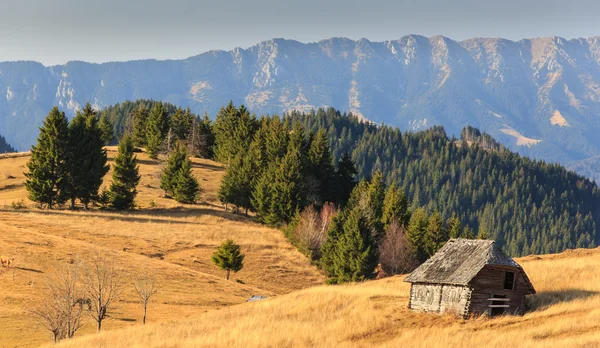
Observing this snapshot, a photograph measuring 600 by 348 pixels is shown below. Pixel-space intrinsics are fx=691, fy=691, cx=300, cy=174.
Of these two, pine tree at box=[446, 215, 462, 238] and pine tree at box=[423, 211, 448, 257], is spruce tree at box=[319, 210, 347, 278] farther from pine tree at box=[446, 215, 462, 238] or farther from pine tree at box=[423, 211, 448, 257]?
pine tree at box=[446, 215, 462, 238]

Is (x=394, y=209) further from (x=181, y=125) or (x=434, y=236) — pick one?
(x=181, y=125)

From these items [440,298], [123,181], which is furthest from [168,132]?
[440,298]

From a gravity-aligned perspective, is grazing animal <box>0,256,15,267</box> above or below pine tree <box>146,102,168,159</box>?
below

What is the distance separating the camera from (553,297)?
149 ft

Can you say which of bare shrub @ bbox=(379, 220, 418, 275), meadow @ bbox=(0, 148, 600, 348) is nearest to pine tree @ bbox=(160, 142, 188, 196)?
meadow @ bbox=(0, 148, 600, 348)

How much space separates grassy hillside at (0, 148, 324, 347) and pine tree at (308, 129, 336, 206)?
52.4 ft

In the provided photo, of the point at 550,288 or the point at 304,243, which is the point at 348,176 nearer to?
the point at 304,243

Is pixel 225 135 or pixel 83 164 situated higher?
pixel 225 135

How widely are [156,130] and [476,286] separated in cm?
9902

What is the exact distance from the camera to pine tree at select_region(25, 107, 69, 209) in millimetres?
91625

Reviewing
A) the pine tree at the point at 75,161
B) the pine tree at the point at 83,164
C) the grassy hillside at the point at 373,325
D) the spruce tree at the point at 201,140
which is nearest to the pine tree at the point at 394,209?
the pine tree at the point at 83,164

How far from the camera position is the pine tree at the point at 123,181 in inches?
3752

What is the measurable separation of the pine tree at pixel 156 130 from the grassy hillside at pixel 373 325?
266 feet

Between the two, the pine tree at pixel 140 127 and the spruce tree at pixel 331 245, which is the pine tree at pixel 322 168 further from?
the pine tree at pixel 140 127
